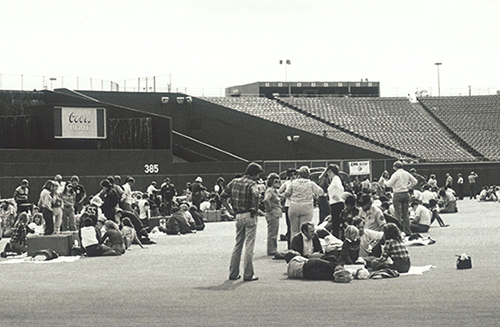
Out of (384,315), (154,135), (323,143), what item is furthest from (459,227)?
(323,143)

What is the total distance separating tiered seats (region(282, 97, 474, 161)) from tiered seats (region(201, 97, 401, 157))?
1588 mm

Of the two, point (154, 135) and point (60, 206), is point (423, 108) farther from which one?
→ point (60, 206)

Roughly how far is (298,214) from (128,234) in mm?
5298

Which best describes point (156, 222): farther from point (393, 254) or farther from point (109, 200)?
point (393, 254)

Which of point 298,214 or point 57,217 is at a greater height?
point 298,214

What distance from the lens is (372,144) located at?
6028 cm

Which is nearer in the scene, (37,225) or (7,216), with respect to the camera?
(37,225)

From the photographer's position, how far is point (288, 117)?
2514 inches

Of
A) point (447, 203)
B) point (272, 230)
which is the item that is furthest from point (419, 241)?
point (447, 203)

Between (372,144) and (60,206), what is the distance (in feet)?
126

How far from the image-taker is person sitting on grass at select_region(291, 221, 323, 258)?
16078 millimetres

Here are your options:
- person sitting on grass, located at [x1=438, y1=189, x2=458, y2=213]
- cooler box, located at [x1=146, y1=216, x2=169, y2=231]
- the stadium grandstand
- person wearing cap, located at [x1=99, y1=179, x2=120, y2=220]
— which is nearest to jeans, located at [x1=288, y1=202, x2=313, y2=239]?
person wearing cap, located at [x1=99, y1=179, x2=120, y2=220]

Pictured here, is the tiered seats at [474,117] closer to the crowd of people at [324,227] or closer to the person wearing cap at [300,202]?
the crowd of people at [324,227]

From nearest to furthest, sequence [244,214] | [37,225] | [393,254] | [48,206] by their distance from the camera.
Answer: [244,214], [393,254], [48,206], [37,225]
